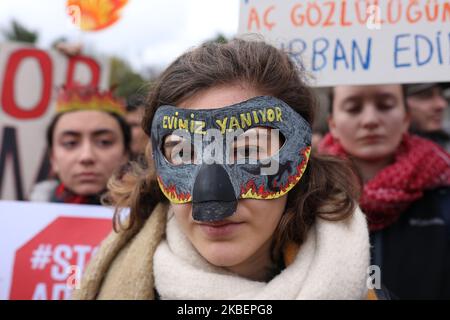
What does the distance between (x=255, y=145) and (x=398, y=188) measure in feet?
3.15

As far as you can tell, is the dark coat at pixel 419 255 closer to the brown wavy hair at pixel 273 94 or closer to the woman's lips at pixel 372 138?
the woman's lips at pixel 372 138

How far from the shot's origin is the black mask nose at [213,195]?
137cm

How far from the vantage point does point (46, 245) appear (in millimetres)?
2131

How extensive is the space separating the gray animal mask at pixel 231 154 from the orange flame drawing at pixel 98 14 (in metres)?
0.94

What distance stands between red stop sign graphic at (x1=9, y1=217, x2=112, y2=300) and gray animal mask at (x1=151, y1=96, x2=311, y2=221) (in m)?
0.80

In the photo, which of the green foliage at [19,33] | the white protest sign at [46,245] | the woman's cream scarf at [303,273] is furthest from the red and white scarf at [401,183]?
the green foliage at [19,33]

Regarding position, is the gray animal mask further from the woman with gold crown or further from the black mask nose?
the woman with gold crown

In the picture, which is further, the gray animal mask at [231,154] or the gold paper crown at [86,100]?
the gold paper crown at [86,100]

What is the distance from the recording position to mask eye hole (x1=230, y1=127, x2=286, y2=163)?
142 centimetres

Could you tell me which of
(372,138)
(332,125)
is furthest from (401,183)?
(332,125)

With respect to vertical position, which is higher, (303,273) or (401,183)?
(401,183)

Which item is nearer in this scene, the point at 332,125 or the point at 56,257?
the point at 56,257

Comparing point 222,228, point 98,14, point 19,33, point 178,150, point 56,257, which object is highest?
point 19,33

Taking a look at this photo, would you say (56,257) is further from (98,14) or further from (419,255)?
(419,255)
